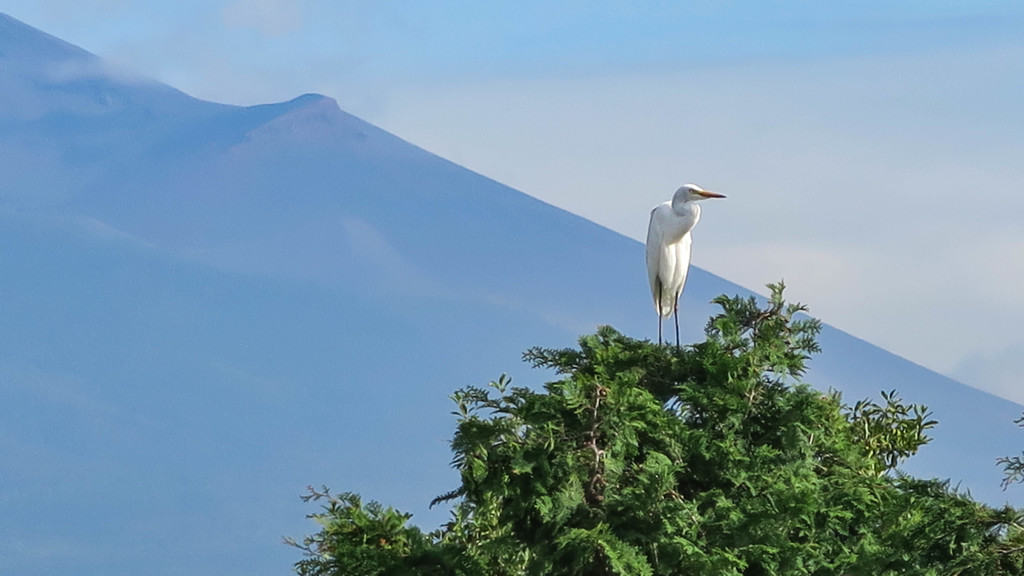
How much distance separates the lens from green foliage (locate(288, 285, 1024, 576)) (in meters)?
7.01

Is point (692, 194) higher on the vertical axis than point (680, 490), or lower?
higher

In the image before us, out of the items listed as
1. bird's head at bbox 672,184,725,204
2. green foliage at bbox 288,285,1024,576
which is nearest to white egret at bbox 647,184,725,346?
bird's head at bbox 672,184,725,204

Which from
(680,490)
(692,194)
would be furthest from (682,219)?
(680,490)

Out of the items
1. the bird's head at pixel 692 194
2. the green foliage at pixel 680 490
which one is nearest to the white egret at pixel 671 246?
the bird's head at pixel 692 194

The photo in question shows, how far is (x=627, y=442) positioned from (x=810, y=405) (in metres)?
1.41

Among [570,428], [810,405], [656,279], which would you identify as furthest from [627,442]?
[656,279]

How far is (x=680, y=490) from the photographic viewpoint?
7.88 m

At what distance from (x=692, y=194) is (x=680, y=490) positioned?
5001 millimetres

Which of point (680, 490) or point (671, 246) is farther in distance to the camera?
point (671, 246)

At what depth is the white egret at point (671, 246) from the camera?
12406 millimetres

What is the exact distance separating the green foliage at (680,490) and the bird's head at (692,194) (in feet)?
12.4

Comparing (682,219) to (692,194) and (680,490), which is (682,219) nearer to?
(692,194)

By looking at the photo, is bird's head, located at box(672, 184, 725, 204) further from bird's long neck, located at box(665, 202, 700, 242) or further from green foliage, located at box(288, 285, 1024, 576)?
green foliage, located at box(288, 285, 1024, 576)

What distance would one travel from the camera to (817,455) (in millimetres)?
8383
